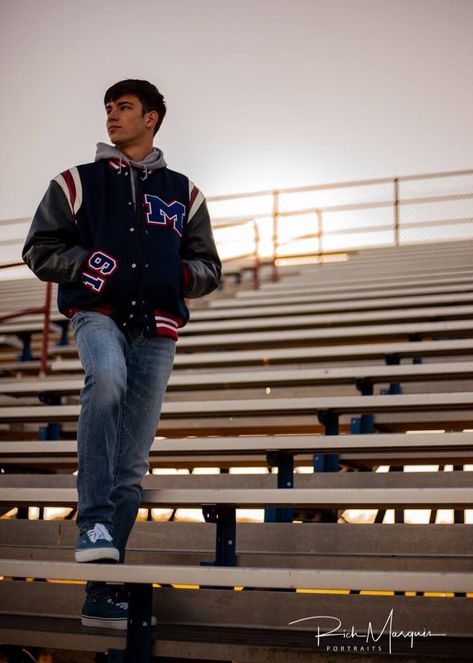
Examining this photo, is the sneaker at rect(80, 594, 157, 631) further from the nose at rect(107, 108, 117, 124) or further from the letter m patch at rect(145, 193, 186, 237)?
the nose at rect(107, 108, 117, 124)

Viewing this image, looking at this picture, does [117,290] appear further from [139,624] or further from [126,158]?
[139,624]

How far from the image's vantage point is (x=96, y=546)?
1.83 metres

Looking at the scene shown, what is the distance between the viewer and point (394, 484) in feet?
7.94

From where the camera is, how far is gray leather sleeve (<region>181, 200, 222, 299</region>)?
220cm

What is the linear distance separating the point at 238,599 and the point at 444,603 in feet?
1.51

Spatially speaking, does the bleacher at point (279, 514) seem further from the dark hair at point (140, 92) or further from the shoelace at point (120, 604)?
the dark hair at point (140, 92)

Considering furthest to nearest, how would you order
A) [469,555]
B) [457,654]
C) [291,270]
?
[291,270]
[469,555]
[457,654]

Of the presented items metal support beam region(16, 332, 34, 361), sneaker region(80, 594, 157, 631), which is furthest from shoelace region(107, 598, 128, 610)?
metal support beam region(16, 332, 34, 361)

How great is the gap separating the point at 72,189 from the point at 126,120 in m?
0.24

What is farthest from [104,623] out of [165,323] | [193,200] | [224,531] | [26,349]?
[26,349]

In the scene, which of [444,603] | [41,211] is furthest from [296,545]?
[41,211]

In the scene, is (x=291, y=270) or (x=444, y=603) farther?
(x=291, y=270)

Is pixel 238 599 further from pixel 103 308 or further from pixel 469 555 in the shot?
pixel 103 308

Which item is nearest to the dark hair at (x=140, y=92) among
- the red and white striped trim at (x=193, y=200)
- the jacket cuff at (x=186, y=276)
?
the red and white striped trim at (x=193, y=200)
